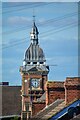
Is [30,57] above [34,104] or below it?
above

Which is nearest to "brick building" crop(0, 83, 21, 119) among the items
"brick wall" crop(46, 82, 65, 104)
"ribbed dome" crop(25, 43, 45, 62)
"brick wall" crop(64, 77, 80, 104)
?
"ribbed dome" crop(25, 43, 45, 62)

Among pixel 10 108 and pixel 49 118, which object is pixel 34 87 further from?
pixel 49 118

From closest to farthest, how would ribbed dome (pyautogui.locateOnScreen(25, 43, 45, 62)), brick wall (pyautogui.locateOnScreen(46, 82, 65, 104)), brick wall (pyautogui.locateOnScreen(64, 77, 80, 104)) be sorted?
brick wall (pyautogui.locateOnScreen(64, 77, 80, 104))
brick wall (pyautogui.locateOnScreen(46, 82, 65, 104))
ribbed dome (pyautogui.locateOnScreen(25, 43, 45, 62))

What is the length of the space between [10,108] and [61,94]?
50627mm

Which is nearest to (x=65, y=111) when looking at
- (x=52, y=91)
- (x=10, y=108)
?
(x=52, y=91)

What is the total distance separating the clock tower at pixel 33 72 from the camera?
270 ft

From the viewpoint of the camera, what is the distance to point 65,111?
1588cm

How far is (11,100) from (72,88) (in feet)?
199

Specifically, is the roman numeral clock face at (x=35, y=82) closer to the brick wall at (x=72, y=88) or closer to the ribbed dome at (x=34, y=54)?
the ribbed dome at (x=34, y=54)

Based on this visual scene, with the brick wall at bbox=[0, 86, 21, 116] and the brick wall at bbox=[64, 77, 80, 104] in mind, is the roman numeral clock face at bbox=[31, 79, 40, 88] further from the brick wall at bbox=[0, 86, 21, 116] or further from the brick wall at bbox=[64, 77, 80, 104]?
the brick wall at bbox=[64, 77, 80, 104]

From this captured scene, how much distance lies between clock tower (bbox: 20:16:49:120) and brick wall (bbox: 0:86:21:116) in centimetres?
99

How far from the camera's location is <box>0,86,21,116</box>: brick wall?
72631 millimetres

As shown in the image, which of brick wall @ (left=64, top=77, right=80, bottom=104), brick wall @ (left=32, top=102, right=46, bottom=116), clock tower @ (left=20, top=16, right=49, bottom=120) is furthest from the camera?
clock tower @ (left=20, top=16, right=49, bottom=120)

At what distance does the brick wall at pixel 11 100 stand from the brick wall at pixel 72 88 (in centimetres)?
5277
